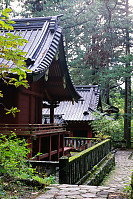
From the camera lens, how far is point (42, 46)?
1022cm

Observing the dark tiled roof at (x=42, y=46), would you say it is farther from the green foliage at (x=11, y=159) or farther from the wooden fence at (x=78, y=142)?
the wooden fence at (x=78, y=142)

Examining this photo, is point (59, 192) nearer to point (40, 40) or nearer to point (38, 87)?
point (40, 40)

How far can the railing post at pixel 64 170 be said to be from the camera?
19.7 feet

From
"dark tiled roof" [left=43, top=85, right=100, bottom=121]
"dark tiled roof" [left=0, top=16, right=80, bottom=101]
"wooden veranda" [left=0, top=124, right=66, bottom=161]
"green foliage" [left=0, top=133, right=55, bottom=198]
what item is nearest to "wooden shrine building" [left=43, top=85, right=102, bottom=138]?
"dark tiled roof" [left=43, top=85, right=100, bottom=121]

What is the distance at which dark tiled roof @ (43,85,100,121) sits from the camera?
2267 centimetres

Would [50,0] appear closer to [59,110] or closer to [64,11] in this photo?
[64,11]

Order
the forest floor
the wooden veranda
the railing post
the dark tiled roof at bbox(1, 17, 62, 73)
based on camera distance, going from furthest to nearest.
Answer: the dark tiled roof at bbox(1, 17, 62, 73) < the wooden veranda < the railing post < the forest floor

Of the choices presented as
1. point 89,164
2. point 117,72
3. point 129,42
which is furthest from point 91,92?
point 89,164

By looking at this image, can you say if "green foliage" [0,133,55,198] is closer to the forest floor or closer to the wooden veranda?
the forest floor

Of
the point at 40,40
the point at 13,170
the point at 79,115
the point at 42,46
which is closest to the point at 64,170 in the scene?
the point at 13,170

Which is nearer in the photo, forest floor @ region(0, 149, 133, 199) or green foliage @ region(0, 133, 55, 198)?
forest floor @ region(0, 149, 133, 199)

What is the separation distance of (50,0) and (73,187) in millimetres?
25501

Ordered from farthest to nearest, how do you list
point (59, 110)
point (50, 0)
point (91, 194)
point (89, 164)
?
1. point (50, 0)
2. point (59, 110)
3. point (89, 164)
4. point (91, 194)

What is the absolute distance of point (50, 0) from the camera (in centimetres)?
2750
